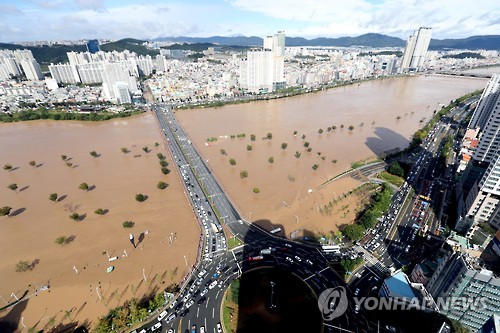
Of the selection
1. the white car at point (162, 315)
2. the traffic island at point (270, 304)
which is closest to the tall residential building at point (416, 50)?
the traffic island at point (270, 304)

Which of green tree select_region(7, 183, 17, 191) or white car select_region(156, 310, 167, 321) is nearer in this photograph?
white car select_region(156, 310, 167, 321)

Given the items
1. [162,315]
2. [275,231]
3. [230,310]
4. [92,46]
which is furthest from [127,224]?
[92,46]

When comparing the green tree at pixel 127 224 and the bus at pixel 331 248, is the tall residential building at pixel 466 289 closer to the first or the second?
the bus at pixel 331 248

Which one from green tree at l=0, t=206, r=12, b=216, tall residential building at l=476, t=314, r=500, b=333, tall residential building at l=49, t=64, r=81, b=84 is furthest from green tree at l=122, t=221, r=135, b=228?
tall residential building at l=49, t=64, r=81, b=84

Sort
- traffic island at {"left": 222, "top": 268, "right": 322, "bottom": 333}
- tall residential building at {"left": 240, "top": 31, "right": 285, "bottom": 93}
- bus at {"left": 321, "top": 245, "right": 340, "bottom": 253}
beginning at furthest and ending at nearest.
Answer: tall residential building at {"left": 240, "top": 31, "right": 285, "bottom": 93}, bus at {"left": 321, "top": 245, "right": 340, "bottom": 253}, traffic island at {"left": 222, "top": 268, "right": 322, "bottom": 333}

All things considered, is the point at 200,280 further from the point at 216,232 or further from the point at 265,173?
the point at 265,173

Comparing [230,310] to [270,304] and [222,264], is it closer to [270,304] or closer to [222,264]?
[270,304]

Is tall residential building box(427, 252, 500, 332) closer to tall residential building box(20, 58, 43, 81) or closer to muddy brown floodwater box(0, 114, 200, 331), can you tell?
muddy brown floodwater box(0, 114, 200, 331)

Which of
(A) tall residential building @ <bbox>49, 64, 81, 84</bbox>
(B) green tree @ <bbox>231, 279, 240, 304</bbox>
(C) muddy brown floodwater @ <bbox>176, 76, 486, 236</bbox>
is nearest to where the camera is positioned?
(B) green tree @ <bbox>231, 279, 240, 304</bbox>
